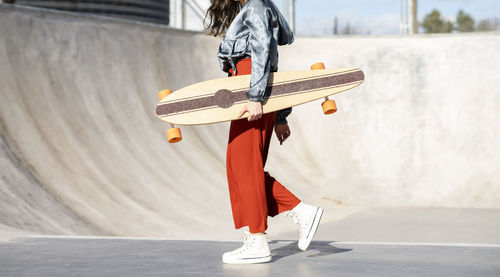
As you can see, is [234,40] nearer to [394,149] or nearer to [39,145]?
[39,145]

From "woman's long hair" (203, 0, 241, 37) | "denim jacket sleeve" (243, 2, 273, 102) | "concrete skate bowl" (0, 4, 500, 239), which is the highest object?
"woman's long hair" (203, 0, 241, 37)

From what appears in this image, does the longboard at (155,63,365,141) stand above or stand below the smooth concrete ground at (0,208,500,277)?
above

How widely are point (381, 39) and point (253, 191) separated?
11735 mm

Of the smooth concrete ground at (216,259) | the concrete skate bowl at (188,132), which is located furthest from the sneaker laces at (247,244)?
the concrete skate bowl at (188,132)

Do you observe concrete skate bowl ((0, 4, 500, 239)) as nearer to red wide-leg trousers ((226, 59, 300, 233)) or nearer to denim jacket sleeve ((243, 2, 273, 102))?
red wide-leg trousers ((226, 59, 300, 233))

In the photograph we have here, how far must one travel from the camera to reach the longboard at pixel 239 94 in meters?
4.08

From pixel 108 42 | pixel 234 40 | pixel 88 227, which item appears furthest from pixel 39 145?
pixel 234 40

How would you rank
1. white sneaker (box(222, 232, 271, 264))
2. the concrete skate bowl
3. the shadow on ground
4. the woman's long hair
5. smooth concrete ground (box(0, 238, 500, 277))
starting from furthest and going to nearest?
the concrete skate bowl, the woman's long hair, the shadow on ground, white sneaker (box(222, 232, 271, 264)), smooth concrete ground (box(0, 238, 500, 277))

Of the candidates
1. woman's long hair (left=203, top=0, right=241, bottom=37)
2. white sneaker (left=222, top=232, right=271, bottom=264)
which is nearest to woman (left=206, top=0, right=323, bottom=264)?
white sneaker (left=222, top=232, right=271, bottom=264)

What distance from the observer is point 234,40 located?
4031 mm

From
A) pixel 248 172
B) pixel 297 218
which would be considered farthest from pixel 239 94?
pixel 297 218

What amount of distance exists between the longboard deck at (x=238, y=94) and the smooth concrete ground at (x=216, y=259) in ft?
2.69

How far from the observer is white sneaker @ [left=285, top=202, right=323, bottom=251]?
4.05 m

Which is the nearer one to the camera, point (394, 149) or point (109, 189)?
point (109, 189)
